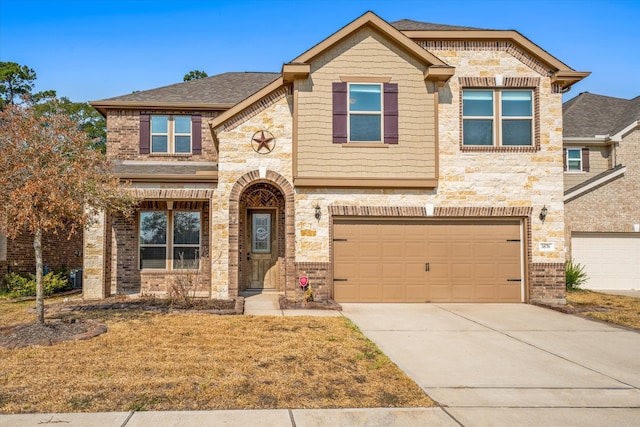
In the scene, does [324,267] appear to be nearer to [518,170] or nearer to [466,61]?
[518,170]

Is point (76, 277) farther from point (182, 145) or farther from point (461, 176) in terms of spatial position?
point (461, 176)

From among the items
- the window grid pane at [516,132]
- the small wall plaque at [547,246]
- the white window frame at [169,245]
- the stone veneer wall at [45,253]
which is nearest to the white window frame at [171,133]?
the white window frame at [169,245]

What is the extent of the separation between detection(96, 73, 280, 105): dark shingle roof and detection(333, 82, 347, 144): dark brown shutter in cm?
427

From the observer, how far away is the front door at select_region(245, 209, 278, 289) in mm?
15422

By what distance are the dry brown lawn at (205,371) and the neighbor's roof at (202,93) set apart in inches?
331

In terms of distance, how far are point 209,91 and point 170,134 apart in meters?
2.18

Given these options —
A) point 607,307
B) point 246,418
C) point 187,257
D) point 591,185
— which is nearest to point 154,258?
point 187,257

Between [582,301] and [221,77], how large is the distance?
45.9ft

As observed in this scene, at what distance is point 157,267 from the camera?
15.0 meters

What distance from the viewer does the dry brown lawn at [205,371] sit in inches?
215

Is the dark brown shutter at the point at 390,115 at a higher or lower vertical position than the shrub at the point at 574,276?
higher

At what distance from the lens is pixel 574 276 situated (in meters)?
17.2

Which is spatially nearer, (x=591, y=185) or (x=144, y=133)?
(x=144, y=133)

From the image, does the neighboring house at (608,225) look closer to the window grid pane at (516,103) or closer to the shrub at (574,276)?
Answer: the shrub at (574,276)
